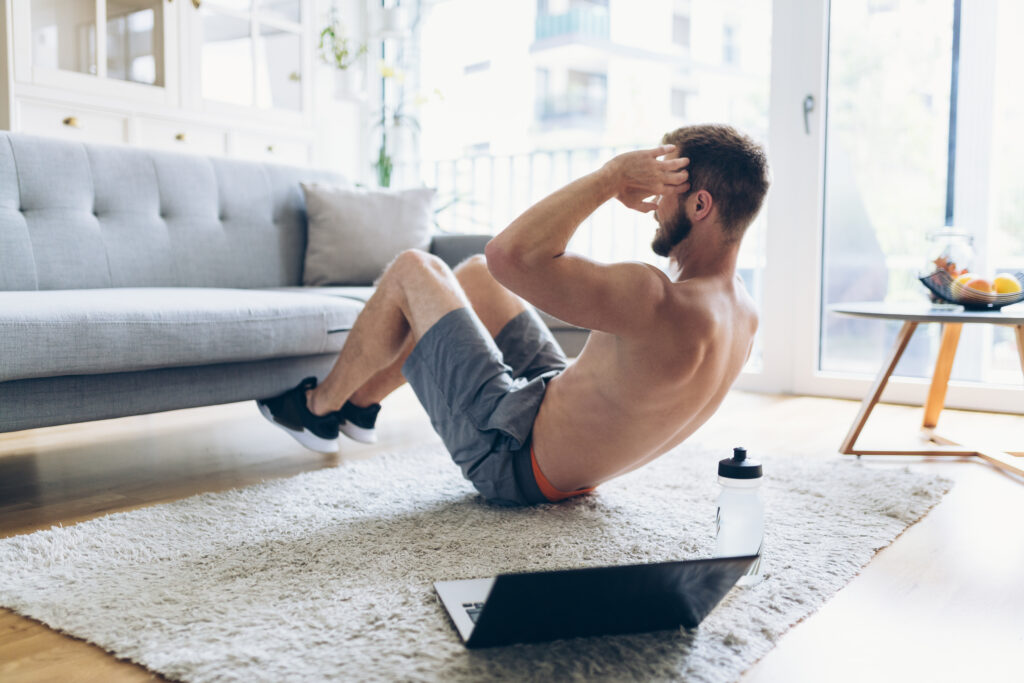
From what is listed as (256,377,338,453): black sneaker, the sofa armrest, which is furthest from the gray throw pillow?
(256,377,338,453): black sneaker

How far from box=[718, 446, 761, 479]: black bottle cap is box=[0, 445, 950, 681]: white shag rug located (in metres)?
0.20

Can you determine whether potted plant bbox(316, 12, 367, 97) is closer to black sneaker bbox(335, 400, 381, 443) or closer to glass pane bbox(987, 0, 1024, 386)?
black sneaker bbox(335, 400, 381, 443)

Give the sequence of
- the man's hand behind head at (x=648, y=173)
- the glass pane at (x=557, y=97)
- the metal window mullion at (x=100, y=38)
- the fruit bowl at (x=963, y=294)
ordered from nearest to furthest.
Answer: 1. the man's hand behind head at (x=648, y=173)
2. the fruit bowl at (x=963, y=294)
3. the metal window mullion at (x=100, y=38)
4. the glass pane at (x=557, y=97)

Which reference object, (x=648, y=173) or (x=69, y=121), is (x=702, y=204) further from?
(x=69, y=121)

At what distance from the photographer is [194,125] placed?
3850mm

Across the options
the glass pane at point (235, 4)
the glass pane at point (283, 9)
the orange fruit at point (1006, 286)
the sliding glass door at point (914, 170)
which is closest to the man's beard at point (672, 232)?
the orange fruit at point (1006, 286)

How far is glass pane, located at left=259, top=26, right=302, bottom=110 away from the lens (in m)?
4.18

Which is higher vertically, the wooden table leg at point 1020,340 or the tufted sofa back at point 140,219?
the tufted sofa back at point 140,219

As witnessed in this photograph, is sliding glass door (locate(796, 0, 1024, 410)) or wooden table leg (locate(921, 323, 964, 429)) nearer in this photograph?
wooden table leg (locate(921, 323, 964, 429))

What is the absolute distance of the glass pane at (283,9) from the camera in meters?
4.17

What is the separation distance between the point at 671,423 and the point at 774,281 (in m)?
2.25

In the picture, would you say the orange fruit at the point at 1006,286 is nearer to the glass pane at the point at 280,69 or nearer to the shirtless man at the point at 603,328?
the shirtless man at the point at 603,328

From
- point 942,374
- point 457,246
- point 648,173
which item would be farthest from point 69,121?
point 942,374

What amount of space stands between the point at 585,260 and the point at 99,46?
305cm
